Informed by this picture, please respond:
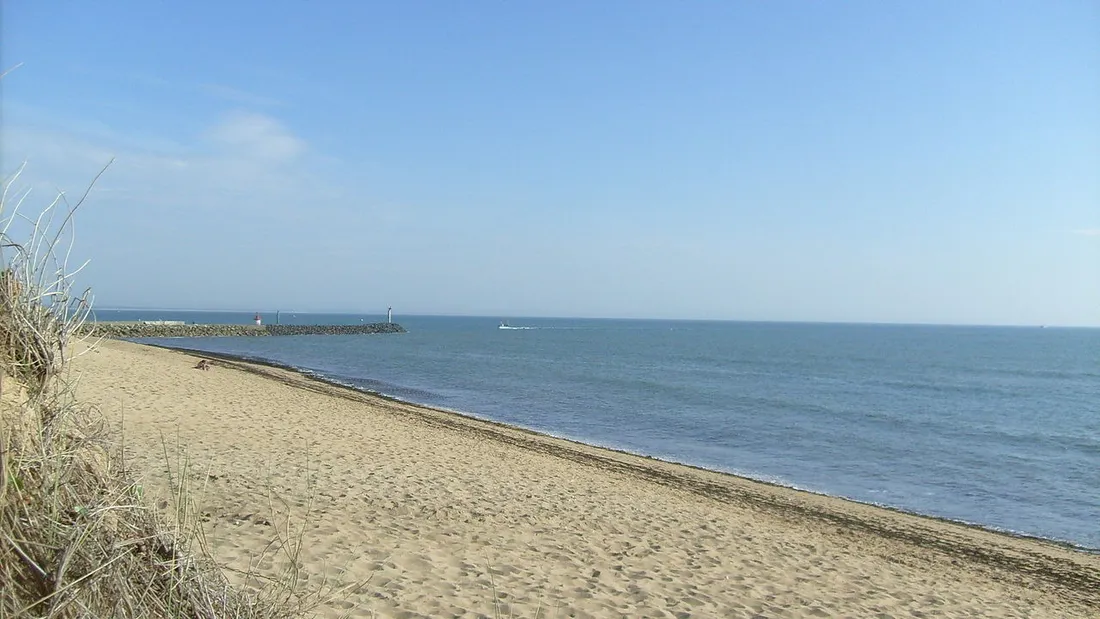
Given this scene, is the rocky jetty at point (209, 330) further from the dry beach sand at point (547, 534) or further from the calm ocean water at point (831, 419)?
the dry beach sand at point (547, 534)

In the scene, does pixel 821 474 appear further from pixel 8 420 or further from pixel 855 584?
pixel 8 420

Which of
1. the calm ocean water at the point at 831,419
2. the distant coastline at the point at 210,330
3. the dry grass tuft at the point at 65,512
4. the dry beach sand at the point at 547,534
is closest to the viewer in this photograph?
the dry grass tuft at the point at 65,512

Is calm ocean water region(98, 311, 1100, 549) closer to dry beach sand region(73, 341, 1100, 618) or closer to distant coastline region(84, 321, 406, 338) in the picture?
dry beach sand region(73, 341, 1100, 618)

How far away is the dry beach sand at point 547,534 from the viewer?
6711 mm

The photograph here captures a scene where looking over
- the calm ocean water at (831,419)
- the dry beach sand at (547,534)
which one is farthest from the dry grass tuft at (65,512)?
the calm ocean water at (831,419)

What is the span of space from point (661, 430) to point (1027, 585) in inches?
571

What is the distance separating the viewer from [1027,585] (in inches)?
397

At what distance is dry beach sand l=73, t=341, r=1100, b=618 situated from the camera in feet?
22.0

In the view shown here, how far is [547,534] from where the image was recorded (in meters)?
9.01

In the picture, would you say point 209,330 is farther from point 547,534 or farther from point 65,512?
point 65,512

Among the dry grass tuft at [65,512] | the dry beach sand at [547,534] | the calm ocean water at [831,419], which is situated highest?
the dry grass tuft at [65,512]

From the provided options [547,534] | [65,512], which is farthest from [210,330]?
[65,512]

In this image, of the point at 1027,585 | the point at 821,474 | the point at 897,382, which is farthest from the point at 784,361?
the point at 1027,585

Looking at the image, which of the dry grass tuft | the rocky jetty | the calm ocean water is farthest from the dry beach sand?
the rocky jetty
